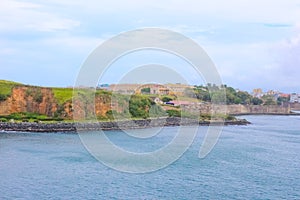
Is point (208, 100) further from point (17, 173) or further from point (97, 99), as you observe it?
point (17, 173)

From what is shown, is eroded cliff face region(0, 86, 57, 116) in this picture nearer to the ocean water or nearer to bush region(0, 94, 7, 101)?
bush region(0, 94, 7, 101)

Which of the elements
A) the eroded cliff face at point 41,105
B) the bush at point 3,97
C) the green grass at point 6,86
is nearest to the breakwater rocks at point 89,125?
the eroded cliff face at point 41,105

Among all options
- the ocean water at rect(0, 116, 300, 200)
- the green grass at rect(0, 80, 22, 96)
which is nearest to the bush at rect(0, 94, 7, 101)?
the green grass at rect(0, 80, 22, 96)

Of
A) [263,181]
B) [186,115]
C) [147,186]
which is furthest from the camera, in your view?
[186,115]

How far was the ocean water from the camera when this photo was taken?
→ 61.9 ft

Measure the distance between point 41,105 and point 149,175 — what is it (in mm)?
28574

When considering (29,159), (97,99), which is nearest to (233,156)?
(29,159)

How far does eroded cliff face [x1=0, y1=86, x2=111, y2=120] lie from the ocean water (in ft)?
46.6

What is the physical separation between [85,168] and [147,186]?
471cm

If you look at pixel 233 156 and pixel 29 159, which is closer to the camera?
pixel 29 159

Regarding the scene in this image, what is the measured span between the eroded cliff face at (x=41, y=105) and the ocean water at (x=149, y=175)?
14.2 meters

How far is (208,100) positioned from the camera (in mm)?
69812

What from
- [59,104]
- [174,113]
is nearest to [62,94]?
[59,104]

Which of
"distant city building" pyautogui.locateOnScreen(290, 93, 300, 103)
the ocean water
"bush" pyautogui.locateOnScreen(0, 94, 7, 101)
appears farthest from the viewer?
"distant city building" pyautogui.locateOnScreen(290, 93, 300, 103)
